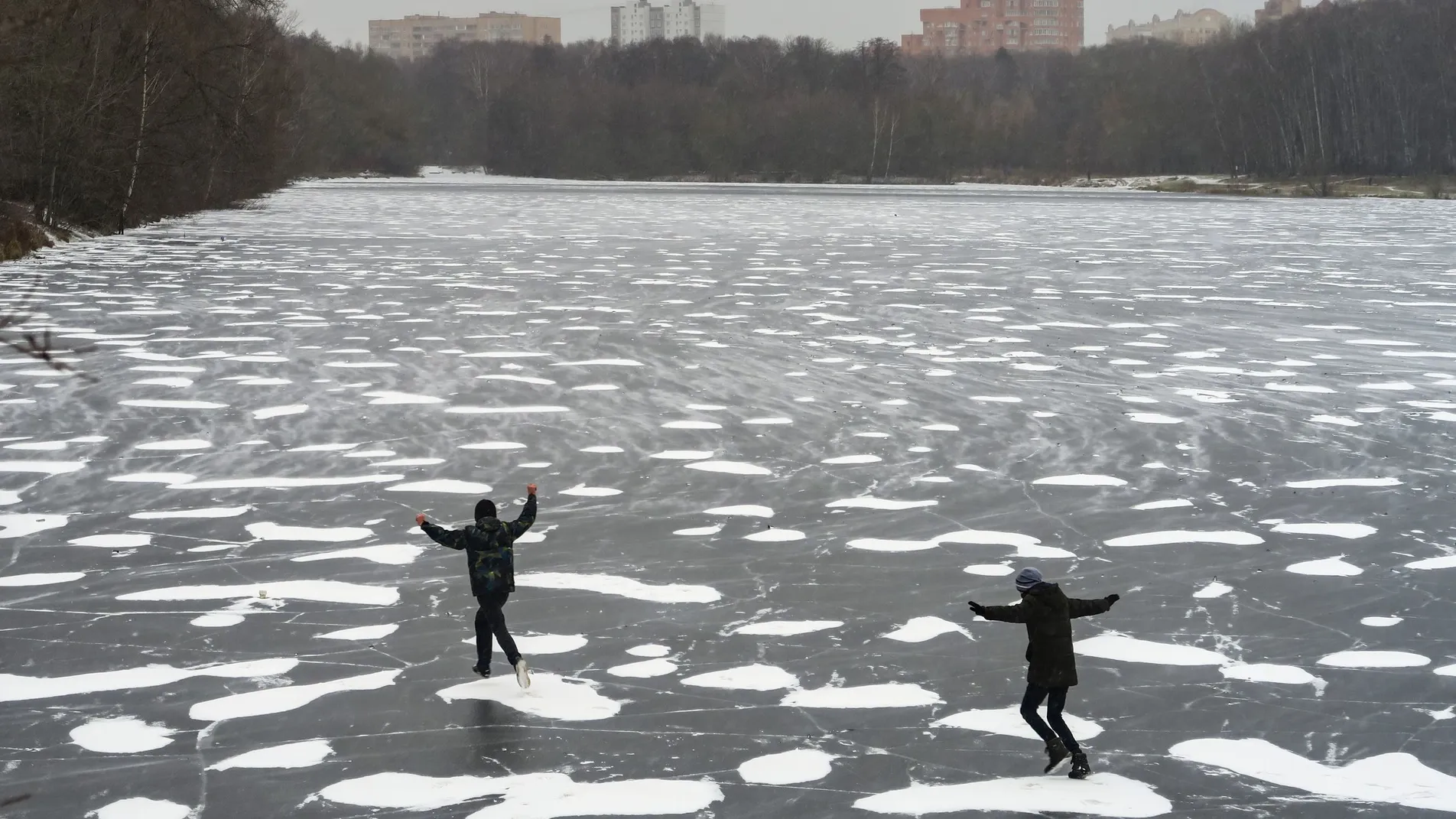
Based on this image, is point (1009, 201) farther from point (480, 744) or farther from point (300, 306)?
point (480, 744)

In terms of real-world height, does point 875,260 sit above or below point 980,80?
below

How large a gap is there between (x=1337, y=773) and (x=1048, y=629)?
1.21 m

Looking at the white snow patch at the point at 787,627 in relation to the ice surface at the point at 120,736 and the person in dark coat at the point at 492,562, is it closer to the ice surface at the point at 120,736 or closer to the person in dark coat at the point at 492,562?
the person in dark coat at the point at 492,562

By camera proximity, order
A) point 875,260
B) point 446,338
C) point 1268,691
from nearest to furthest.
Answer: point 1268,691 < point 446,338 < point 875,260

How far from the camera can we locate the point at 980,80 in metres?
153

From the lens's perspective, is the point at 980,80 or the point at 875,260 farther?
the point at 980,80

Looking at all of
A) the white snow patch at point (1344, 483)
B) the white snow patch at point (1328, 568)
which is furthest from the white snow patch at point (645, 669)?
the white snow patch at point (1344, 483)

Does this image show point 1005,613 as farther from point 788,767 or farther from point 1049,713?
point 788,767

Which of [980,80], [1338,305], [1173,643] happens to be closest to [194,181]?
[1338,305]

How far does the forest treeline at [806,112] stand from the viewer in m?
51.8

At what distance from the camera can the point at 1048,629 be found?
221 inches

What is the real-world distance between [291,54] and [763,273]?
4941 cm

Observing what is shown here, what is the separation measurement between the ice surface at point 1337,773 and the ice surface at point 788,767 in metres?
1.31

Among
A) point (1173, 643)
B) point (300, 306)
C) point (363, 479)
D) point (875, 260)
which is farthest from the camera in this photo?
point (875, 260)
